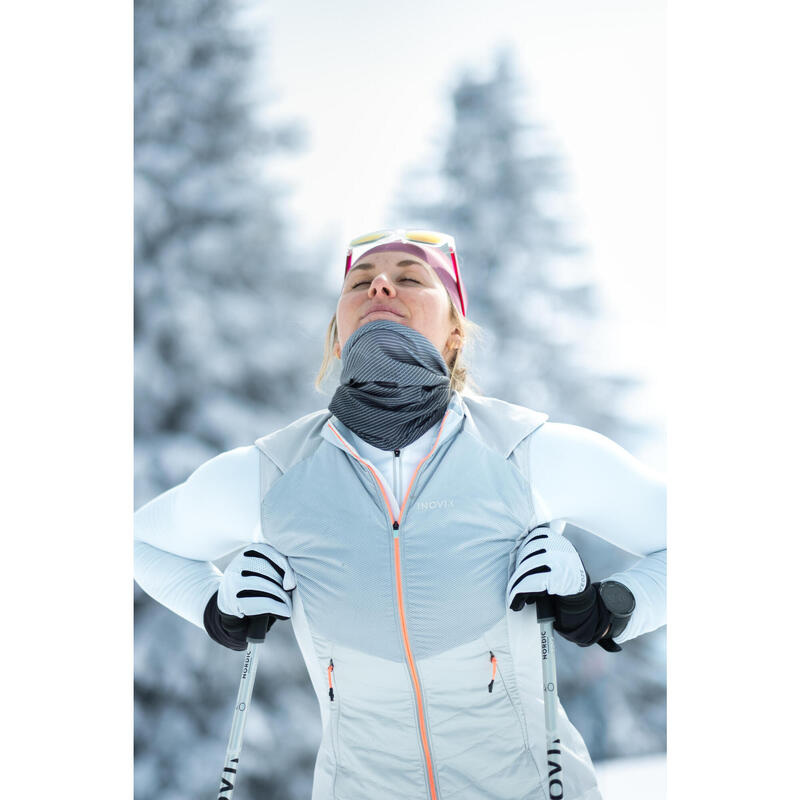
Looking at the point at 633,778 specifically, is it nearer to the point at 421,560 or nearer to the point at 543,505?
the point at 543,505

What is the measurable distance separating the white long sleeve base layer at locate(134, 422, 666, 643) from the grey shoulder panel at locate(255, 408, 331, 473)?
0.05 metres

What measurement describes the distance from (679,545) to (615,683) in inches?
56.4

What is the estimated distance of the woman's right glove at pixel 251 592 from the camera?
1.44 metres

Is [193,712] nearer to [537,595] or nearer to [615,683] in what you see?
[615,683]

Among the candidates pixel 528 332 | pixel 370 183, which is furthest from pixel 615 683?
pixel 370 183

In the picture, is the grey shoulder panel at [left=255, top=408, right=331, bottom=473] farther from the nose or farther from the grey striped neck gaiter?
the nose

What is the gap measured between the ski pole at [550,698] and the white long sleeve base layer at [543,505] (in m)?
0.15

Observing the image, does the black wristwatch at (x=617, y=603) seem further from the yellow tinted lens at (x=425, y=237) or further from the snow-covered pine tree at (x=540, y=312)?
the snow-covered pine tree at (x=540, y=312)

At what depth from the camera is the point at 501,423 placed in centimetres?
151

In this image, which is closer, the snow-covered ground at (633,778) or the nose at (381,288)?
the nose at (381,288)

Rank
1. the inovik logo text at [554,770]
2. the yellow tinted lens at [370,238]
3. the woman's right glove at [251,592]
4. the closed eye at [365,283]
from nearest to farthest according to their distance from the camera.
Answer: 1. the inovik logo text at [554,770]
2. the woman's right glove at [251,592]
3. the closed eye at [365,283]
4. the yellow tinted lens at [370,238]

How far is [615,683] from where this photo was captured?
107 inches

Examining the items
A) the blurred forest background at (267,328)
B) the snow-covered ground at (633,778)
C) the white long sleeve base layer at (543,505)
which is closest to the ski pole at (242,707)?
the white long sleeve base layer at (543,505)

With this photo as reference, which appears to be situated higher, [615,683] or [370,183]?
[370,183]
